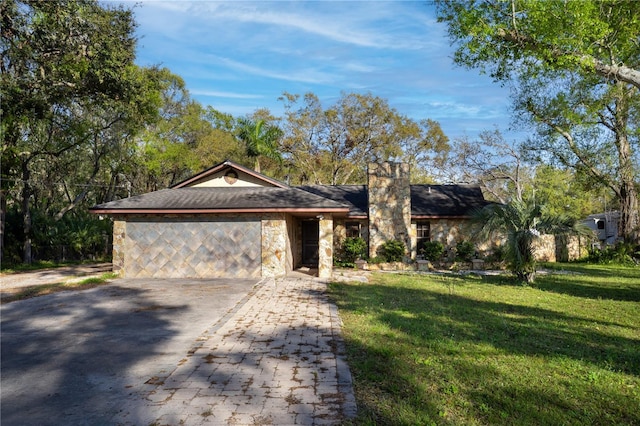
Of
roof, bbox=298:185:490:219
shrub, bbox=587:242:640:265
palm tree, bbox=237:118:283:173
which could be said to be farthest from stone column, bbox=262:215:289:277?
shrub, bbox=587:242:640:265

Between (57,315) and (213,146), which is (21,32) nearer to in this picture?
(57,315)

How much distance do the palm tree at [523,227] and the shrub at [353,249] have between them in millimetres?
5998

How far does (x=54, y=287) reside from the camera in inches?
484

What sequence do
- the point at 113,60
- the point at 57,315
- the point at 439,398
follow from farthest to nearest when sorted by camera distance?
the point at 113,60 → the point at 57,315 → the point at 439,398

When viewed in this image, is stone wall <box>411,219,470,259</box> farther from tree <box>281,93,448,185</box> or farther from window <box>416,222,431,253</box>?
tree <box>281,93,448,185</box>

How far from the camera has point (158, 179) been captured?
33.6 m

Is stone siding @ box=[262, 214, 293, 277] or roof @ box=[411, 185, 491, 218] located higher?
roof @ box=[411, 185, 491, 218]

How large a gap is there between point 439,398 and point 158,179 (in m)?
33.2

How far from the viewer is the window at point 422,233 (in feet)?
64.7

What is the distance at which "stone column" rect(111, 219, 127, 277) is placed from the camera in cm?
1424

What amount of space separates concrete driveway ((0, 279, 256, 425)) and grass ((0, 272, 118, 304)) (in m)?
0.64

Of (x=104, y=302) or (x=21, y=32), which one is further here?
(x=21, y=32)

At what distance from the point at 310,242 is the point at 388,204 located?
4069 millimetres

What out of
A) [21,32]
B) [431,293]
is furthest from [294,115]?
[431,293]
